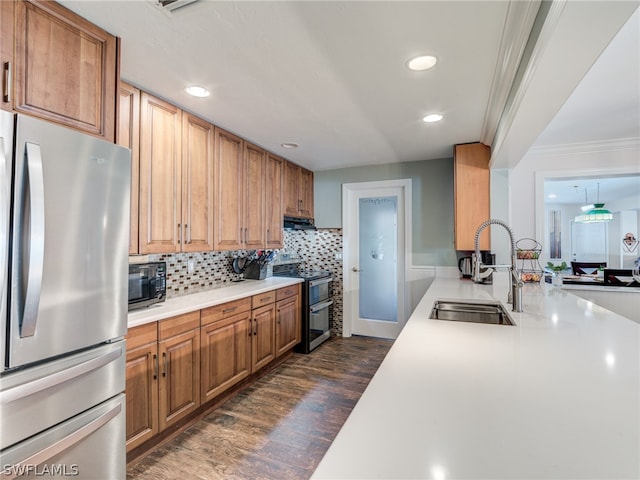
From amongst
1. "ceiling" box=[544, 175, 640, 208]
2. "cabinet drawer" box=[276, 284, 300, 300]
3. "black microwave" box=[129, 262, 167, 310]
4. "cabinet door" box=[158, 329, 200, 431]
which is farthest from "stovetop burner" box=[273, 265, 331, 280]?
"ceiling" box=[544, 175, 640, 208]

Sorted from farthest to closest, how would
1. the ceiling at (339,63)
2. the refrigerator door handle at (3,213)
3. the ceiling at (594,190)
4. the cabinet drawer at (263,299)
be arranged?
the ceiling at (594,190)
the cabinet drawer at (263,299)
the ceiling at (339,63)
the refrigerator door handle at (3,213)

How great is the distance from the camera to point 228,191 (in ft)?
9.51

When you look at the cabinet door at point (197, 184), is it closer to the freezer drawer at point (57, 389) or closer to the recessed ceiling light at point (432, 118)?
the freezer drawer at point (57, 389)

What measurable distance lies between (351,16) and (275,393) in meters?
2.76

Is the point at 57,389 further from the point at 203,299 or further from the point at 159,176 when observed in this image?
the point at 159,176

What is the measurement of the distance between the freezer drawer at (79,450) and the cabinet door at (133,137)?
0.95 metres

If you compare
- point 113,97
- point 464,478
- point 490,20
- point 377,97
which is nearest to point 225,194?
point 113,97

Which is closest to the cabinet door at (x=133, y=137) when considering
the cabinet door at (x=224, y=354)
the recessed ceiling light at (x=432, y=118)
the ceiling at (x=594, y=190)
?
the cabinet door at (x=224, y=354)

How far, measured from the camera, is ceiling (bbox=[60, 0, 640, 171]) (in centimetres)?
141

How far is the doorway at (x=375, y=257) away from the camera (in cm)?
420

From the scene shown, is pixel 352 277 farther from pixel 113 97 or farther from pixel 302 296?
pixel 113 97

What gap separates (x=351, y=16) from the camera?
55.9 inches

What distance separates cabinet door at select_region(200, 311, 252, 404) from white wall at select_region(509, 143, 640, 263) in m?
2.98

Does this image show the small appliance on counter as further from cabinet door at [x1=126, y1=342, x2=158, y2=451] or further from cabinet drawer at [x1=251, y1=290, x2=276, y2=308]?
cabinet door at [x1=126, y1=342, x2=158, y2=451]
